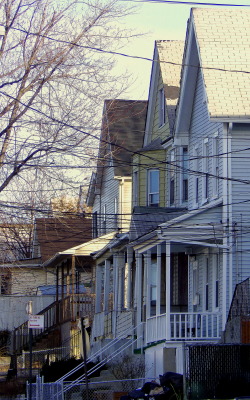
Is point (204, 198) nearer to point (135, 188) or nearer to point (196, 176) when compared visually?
point (196, 176)

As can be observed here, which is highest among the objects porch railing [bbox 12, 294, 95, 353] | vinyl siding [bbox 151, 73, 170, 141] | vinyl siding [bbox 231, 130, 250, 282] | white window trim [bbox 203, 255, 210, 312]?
vinyl siding [bbox 151, 73, 170, 141]

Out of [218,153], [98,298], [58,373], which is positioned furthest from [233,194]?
[98,298]

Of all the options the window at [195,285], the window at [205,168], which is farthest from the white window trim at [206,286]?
the window at [205,168]

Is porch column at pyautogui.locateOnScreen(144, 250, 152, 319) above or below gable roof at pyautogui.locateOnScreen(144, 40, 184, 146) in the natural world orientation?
below

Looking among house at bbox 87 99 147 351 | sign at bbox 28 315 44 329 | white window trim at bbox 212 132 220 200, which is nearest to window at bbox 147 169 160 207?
house at bbox 87 99 147 351

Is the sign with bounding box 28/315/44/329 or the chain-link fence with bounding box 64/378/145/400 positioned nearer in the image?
the chain-link fence with bounding box 64/378/145/400

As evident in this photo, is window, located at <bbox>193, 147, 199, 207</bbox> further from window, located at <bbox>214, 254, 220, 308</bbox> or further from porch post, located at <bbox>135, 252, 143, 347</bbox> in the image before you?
porch post, located at <bbox>135, 252, 143, 347</bbox>

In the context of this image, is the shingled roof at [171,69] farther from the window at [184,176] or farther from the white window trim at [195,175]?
the white window trim at [195,175]

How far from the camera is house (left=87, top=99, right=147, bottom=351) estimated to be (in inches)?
1225

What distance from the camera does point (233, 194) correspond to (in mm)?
25141

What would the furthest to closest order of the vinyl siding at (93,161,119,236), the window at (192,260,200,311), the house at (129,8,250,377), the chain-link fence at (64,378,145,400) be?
the vinyl siding at (93,161,119,236), the window at (192,260,200,311), the house at (129,8,250,377), the chain-link fence at (64,378,145,400)

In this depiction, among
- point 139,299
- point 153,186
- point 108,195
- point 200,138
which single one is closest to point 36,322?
point 139,299

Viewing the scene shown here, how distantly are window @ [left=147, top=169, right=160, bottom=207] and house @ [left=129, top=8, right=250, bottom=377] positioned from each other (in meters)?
1.20

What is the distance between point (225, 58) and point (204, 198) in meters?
4.63
